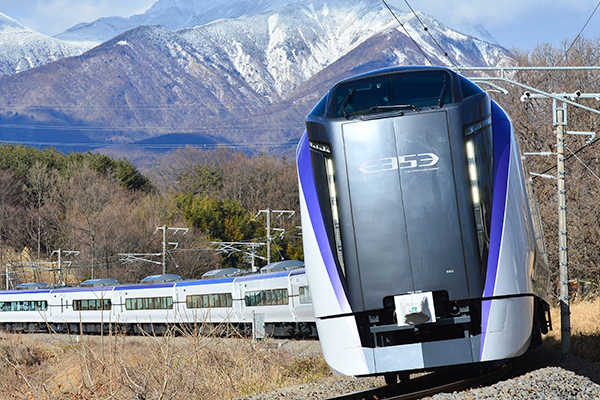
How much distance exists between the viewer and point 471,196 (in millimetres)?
6750

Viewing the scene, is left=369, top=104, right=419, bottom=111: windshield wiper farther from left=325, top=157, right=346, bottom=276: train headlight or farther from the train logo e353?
left=325, top=157, right=346, bottom=276: train headlight

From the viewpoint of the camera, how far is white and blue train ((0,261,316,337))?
2353 centimetres

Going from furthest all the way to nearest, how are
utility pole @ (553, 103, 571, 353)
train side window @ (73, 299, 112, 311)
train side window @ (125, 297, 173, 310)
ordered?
train side window @ (73, 299, 112, 311) → train side window @ (125, 297, 173, 310) → utility pole @ (553, 103, 571, 353)

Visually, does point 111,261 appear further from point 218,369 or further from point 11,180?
point 218,369

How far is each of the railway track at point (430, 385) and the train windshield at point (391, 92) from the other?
3.14m

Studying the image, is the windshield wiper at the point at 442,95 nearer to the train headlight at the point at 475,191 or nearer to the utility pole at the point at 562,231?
the train headlight at the point at 475,191

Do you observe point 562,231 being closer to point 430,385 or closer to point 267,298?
point 430,385

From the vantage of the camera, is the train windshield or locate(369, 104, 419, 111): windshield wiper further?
the train windshield

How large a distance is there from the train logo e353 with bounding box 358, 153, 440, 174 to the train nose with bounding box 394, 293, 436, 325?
125 centimetres

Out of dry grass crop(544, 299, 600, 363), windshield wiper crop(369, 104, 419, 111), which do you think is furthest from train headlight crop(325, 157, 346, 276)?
dry grass crop(544, 299, 600, 363)

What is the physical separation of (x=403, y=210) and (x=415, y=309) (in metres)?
0.97

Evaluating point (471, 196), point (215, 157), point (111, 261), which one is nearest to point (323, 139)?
point (471, 196)

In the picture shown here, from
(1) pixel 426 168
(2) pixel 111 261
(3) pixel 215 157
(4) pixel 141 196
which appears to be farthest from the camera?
(3) pixel 215 157

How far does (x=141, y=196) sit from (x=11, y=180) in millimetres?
12242
